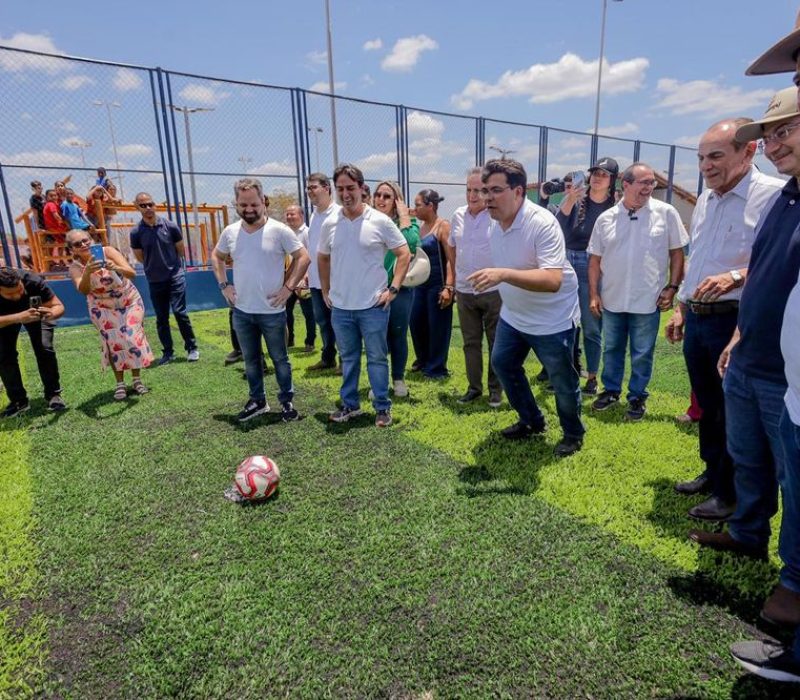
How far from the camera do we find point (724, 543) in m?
2.69

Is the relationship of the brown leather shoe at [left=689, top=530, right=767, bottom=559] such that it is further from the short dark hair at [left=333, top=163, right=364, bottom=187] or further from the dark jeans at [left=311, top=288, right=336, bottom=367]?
the dark jeans at [left=311, top=288, right=336, bottom=367]

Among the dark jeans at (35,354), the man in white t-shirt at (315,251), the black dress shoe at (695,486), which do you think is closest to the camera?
the black dress shoe at (695,486)

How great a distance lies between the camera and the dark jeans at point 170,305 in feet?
23.1

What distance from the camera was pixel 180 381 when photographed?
619 cm

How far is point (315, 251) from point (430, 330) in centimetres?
170

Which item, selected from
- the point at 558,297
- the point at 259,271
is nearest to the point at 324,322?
the point at 259,271

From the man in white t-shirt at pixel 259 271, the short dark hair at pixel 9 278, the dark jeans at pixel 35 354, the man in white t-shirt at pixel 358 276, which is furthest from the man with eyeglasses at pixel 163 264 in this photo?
the man in white t-shirt at pixel 358 276

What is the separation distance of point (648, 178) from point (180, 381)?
5402 mm

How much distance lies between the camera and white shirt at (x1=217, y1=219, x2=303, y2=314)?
14.6 feet

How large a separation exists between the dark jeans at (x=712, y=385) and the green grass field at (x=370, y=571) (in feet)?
1.01

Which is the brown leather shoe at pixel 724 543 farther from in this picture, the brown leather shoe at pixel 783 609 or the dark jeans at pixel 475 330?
the dark jeans at pixel 475 330

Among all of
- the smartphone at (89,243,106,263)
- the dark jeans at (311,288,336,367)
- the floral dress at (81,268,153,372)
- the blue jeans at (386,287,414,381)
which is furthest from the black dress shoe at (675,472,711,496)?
the smartphone at (89,243,106,263)

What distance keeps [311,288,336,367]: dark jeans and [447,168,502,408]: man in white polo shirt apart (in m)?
1.86

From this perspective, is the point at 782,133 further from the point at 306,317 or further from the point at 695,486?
the point at 306,317
